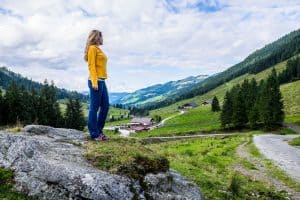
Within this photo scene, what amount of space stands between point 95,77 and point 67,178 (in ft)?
14.9

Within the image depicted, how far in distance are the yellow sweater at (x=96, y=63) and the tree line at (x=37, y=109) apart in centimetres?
7740

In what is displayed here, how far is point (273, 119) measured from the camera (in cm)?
9675

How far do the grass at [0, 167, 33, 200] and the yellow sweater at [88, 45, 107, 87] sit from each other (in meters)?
4.44

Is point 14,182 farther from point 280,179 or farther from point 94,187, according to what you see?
point 280,179

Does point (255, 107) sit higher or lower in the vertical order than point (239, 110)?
higher

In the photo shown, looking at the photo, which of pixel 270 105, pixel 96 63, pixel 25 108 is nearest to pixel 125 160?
pixel 96 63

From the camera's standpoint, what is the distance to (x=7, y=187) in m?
9.02

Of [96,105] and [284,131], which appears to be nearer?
[96,105]

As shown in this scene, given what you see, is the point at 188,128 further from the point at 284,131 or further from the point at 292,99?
the point at 284,131

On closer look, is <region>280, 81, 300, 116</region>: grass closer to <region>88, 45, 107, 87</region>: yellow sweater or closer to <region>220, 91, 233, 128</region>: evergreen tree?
<region>220, 91, 233, 128</region>: evergreen tree

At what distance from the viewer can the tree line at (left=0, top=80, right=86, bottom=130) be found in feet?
290

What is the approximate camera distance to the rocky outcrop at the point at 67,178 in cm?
906

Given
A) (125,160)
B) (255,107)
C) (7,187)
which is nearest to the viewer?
(7,187)

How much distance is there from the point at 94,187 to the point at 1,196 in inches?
80.8
